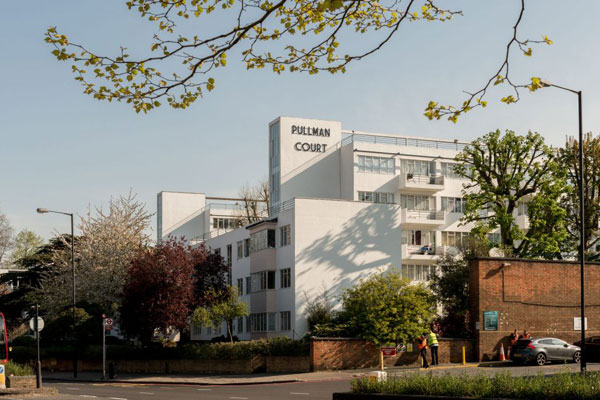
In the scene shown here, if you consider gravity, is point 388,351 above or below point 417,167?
below

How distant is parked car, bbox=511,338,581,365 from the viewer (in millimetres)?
39219

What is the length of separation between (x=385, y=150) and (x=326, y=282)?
72.3ft

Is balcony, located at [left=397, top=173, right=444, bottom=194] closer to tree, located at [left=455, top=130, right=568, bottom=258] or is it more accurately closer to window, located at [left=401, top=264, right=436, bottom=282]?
window, located at [left=401, top=264, right=436, bottom=282]

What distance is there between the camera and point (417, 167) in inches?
2857

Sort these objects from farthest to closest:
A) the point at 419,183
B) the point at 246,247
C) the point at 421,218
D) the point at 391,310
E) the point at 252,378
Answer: the point at 419,183 < the point at 421,218 < the point at 246,247 < the point at 391,310 < the point at 252,378

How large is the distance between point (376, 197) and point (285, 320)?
19.6m

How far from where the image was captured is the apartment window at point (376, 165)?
70.8 m

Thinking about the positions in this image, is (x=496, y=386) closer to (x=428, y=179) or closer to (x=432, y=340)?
(x=432, y=340)

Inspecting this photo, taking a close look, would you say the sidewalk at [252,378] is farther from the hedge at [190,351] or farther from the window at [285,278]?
the window at [285,278]

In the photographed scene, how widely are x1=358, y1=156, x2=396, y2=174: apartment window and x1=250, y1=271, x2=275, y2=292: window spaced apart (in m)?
17.2

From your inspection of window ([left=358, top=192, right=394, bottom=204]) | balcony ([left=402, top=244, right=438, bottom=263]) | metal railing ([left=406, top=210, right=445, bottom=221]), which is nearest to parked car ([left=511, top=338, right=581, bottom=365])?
balcony ([left=402, top=244, right=438, bottom=263])

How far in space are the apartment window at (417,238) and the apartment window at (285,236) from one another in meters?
17.7

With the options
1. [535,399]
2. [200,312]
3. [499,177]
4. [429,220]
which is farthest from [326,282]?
[535,399]

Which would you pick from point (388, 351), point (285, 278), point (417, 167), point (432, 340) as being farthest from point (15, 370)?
point (417, 167)
